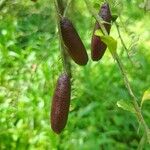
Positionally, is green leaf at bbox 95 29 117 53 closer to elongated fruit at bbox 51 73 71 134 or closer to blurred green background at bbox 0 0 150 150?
Result: elongated fruit at bbox 51 73 71 134

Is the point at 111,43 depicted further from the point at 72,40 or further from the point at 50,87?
the point at 50,87

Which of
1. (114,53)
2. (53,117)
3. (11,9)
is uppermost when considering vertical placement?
(114,53)

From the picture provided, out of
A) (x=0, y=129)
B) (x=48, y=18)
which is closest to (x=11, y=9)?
(x=48, y=18)

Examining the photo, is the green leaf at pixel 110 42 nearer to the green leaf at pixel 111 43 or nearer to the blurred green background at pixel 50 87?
the green leaf at pixel 111 43

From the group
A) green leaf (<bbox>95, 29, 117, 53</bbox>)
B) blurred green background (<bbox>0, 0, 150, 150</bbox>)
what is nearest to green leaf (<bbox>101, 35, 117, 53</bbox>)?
green leaf (<bbox>95, 29, 117, 53</bbox>)

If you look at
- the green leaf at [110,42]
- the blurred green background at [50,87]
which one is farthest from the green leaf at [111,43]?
the blurred green background at [50,87]

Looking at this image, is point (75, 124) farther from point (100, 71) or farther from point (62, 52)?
point (62, 52)
